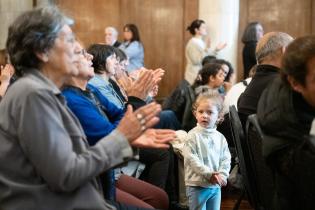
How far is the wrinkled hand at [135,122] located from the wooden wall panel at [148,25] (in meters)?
7.75

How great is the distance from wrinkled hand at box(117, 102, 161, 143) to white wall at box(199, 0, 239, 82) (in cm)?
622

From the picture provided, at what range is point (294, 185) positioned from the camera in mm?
1844

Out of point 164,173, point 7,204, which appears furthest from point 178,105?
point 7,204

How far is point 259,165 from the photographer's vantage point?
2189 millimetres

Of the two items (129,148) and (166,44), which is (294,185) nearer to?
(129,148)

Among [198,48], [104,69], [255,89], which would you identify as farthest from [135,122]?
[198,48]

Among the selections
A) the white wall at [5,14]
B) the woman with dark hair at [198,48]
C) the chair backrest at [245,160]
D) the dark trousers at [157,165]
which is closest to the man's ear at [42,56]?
the chair backrest at [245,160]

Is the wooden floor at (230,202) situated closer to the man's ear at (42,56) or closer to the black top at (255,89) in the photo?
the black top at (255,89)

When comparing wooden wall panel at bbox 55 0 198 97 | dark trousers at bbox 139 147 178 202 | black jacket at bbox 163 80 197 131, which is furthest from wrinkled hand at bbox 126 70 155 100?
wooden wall panel at bbox 55 0 198 97

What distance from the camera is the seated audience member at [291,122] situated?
1793 mm

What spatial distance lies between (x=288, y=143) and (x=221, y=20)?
6153mm

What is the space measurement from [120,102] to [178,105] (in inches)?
61.5

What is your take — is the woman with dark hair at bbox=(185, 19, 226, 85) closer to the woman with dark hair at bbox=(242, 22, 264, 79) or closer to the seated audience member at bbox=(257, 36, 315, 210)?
the woman with dark hair at bbox=(242, 22, 264, 79)

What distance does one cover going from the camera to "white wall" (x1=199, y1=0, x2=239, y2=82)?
25.3ft
